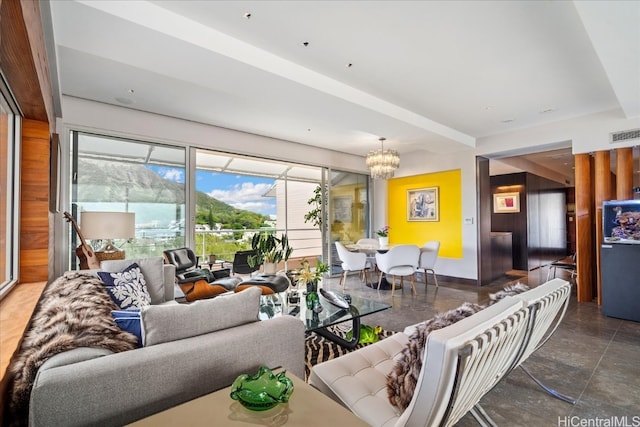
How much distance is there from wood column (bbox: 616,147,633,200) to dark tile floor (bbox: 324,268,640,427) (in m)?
1.54

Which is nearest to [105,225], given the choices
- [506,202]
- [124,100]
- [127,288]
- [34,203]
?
[34,203]

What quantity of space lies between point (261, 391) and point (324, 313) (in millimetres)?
1705

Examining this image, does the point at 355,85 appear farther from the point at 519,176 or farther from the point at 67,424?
the point at 519,176

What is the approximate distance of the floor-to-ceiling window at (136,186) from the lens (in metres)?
3.99

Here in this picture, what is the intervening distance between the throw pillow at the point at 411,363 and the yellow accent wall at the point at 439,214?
513 cm

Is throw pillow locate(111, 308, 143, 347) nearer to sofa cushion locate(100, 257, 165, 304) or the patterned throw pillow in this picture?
the patterned throw pillow

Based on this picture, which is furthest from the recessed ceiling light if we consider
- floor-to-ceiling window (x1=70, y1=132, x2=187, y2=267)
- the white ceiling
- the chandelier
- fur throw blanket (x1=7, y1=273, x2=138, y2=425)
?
the chandelier

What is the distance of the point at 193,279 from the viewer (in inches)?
138

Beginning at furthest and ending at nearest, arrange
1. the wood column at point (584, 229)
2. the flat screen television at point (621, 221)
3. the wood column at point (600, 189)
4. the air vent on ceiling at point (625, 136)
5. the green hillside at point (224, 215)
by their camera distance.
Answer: the green hillside at point (224, 215), the wood column at point (584, 229), the wood column at point (600, 189), the air vent on ceiling at point (625, 136), the flat screen television at point (621, 221)

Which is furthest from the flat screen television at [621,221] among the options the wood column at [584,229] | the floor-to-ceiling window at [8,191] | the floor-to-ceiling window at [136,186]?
the floor-to-ceiling window at [8,191]

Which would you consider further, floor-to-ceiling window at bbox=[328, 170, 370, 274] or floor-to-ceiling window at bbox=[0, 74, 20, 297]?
floor-to-ceiling window at bbox=[328, 170, 370, 274]

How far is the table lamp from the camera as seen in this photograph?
330 cm

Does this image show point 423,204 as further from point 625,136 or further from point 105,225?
point 105,225

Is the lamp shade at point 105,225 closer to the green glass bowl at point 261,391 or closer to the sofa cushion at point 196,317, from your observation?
the sofa cushion at point 196,317
